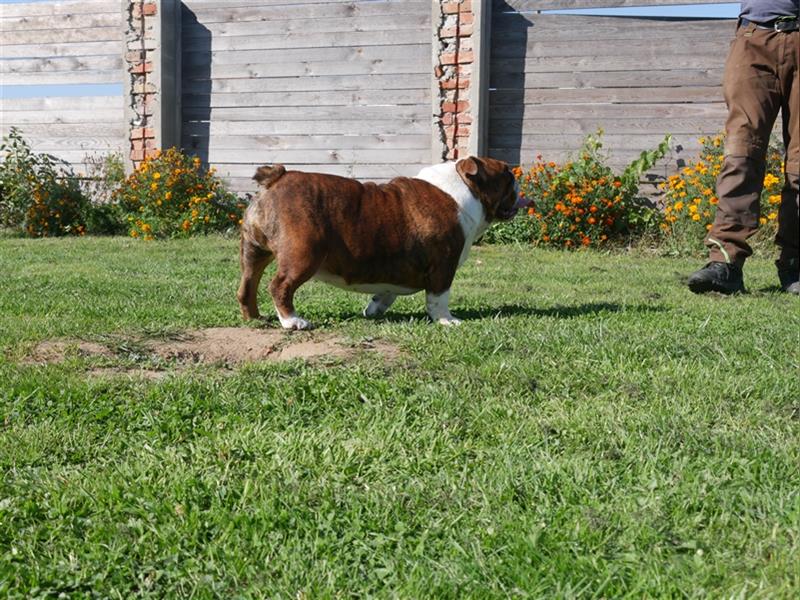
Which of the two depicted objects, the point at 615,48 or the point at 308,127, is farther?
the point at 308,127

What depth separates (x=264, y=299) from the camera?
19.8 feet

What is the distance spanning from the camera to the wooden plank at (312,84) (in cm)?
1168

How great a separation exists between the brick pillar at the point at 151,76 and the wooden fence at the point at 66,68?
0.41 m

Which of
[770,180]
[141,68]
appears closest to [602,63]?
[770,180]

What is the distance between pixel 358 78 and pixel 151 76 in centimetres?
282

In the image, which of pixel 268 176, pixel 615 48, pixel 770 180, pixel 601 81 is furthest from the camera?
pixel 601 81

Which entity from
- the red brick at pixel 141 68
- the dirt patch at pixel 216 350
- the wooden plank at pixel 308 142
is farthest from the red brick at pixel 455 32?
the dirt patch at pixel 216 350

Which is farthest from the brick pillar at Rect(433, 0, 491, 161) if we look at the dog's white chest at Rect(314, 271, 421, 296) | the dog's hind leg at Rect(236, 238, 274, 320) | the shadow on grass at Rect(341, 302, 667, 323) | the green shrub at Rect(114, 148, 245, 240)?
the dog's hind leg at Rect(236, 238, 274, 320)

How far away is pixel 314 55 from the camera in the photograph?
39.6ft

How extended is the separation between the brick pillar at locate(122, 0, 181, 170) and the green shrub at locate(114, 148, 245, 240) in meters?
0.51

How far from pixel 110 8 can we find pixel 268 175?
950cm

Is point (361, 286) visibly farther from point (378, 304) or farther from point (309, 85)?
point (309, 85)

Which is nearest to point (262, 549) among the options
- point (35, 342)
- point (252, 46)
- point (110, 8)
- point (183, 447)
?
point (183, 447)

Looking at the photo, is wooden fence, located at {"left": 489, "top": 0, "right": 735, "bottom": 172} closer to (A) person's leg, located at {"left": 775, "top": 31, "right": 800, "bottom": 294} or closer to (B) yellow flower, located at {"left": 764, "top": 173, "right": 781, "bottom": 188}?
(B) yellow flower, located at {"left": 764, "top": 173, "right": 781, "bottom": 188}
